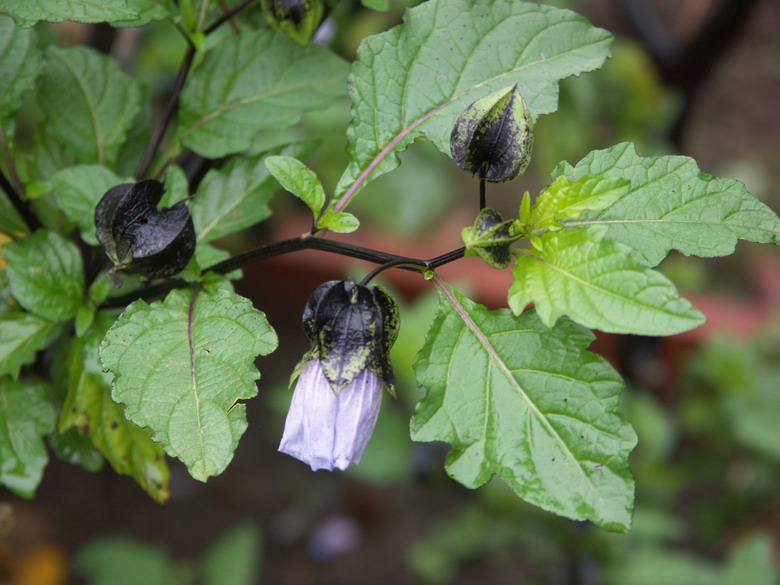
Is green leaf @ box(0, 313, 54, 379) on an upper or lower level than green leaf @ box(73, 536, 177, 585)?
upper

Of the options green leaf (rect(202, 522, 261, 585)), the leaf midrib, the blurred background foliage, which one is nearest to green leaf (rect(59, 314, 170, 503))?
the leaf midrib

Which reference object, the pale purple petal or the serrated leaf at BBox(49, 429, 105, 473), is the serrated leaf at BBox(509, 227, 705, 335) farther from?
the serrated leaf at BBox(49, 429, 105, 473)

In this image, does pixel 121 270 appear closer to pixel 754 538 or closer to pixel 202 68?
pixel 202 68

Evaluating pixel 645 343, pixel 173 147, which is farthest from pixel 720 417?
pixel 173 147

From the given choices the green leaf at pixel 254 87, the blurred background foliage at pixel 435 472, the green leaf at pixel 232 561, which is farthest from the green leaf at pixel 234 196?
the green leaf at pixel 232 561

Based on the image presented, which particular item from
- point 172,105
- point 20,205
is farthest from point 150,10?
point 20,205

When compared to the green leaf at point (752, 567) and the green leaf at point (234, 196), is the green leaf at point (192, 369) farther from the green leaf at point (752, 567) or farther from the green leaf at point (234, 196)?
the green leaf at point (752, 567)
